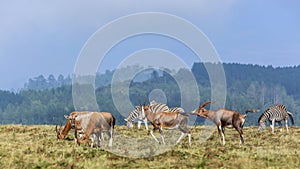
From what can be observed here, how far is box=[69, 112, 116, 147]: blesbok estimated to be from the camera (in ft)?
75.2

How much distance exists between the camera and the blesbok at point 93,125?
22.9m

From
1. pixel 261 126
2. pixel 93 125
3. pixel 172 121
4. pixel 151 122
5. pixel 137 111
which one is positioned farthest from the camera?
pixel 137 111

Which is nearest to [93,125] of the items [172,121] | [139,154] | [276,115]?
[139,154]

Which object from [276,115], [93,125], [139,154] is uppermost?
[276,115]

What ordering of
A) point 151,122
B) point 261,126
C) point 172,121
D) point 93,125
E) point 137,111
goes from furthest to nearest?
point 137,111 → point 261,126 → point 151,122 → point 172,121 → point 93,125

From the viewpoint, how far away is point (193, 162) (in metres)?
17.8

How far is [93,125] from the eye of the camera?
76.0ft

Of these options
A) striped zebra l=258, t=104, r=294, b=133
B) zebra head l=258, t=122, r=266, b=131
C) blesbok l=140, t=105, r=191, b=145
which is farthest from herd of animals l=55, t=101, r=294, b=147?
striped zebra l=258, t=104, r=294, b=133

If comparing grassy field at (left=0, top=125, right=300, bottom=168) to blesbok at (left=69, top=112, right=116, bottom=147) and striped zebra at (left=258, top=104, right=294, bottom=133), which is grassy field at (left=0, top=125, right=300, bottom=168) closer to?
blesbok at (left=69, top=112, right=116, bottom=147)

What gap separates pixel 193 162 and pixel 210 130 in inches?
526

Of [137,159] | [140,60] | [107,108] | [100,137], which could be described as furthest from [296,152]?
[107,108]

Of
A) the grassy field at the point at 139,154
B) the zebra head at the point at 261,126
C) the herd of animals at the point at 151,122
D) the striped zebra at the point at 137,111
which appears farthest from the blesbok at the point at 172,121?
the zebra head at the point at 261,126

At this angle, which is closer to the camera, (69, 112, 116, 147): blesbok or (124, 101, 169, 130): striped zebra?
(69, 112, 116, 147): blesbok

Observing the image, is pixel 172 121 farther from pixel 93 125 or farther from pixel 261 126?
pixel 261 126
